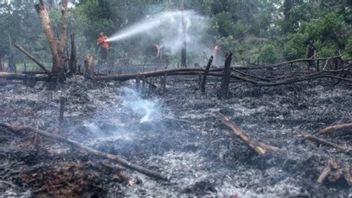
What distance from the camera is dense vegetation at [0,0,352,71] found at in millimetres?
22344

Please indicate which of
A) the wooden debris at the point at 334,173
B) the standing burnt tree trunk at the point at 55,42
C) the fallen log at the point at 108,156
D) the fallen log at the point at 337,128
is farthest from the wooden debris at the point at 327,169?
the standing burnt tree trunk at the point at 55,42

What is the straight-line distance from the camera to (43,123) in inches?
326

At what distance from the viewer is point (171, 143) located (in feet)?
23.1

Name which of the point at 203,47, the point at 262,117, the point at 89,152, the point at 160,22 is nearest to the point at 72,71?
the point at 262,117

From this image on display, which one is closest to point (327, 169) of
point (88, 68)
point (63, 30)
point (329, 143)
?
point (329, 143)

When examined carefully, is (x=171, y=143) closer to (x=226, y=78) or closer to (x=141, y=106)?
(x=141, y=106)

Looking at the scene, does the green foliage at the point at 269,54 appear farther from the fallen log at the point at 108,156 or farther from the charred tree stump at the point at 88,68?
the fallen log at the point at 108,156

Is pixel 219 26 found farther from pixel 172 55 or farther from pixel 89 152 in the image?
pixel 89 152

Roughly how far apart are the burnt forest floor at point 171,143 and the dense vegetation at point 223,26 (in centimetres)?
1099

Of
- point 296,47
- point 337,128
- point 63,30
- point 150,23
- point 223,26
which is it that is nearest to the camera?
point 337,128

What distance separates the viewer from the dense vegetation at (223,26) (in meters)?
22.3

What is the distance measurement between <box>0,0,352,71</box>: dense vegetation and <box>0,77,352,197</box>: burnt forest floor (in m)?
11.0

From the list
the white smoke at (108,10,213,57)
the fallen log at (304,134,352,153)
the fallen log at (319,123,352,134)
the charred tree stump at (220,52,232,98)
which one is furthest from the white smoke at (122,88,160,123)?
the white smoke at (108,10,213,57)

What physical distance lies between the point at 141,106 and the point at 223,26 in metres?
19.2
